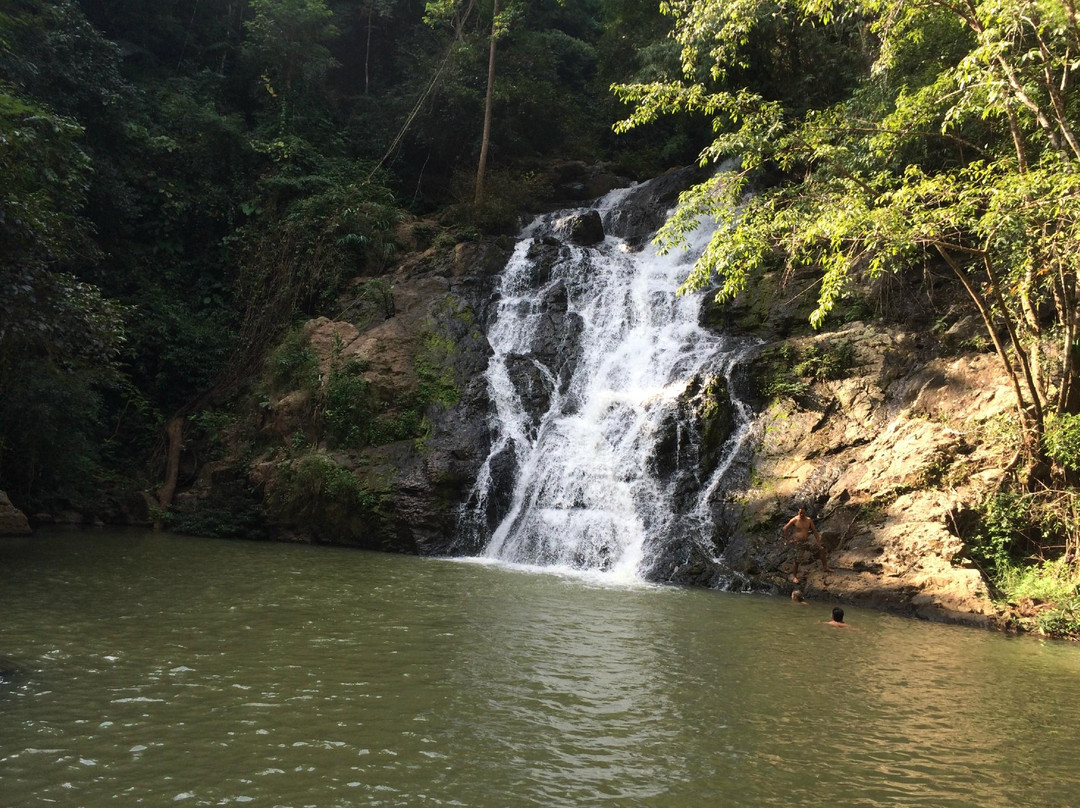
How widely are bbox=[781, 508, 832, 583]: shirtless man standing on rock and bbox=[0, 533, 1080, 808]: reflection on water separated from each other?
1703mm

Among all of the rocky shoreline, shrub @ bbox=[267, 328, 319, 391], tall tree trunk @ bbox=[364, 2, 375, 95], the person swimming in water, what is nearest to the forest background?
tall tree trunk @ bbox=[364, 2, 375, 95]

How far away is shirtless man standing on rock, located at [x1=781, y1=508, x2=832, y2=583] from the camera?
11.6 m

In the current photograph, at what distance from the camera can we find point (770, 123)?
1118 centimetres

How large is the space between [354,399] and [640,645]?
11027 millimetres

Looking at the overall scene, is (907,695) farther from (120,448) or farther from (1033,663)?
(120,448)

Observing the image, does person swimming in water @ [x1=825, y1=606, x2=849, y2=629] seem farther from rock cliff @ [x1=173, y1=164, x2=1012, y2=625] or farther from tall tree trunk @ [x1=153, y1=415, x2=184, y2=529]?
tall tree trunk @ [x1=153, y1=415, x2=184, y2=529]

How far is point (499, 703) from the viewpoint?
574cm

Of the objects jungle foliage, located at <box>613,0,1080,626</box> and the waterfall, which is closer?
jungle foliage, located at <box>613,0,1080,626</box>

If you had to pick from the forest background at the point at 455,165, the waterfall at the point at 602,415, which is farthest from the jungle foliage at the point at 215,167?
the waterfall at the point at 602,415

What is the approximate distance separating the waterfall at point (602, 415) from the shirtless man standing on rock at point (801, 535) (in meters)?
1.50

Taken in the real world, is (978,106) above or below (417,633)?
above

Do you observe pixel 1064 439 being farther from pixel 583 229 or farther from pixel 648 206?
pixel 648 206

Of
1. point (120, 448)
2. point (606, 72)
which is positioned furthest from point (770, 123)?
point (606, 72)

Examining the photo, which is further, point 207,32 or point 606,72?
point 606,72
